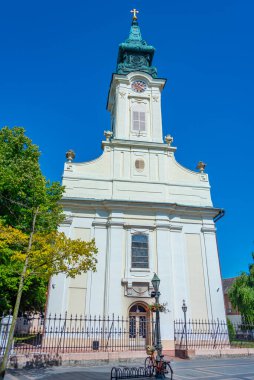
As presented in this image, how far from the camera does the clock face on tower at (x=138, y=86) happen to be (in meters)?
26.7

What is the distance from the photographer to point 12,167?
54.2 feet

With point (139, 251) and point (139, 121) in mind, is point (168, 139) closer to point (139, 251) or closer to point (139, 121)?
point (139, 121)

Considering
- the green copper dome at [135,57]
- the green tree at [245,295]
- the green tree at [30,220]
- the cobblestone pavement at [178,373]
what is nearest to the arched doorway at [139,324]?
the green tree at [30,220]

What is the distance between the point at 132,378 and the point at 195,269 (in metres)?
12.1

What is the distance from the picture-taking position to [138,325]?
61.8 feet

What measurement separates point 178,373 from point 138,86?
2207 cm

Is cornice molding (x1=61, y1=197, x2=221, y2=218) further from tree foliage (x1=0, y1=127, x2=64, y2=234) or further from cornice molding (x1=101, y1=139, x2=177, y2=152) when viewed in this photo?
cornice molding (x1=101, y1=139, x2=177, y2=152)

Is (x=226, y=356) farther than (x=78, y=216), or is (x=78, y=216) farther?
(x=78, y=216)

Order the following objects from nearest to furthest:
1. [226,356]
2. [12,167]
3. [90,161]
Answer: [226,356]
[12,167]
[90,161]

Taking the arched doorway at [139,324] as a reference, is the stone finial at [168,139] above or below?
above

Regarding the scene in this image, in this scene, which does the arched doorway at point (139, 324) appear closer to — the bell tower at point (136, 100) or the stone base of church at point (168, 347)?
the stone base of church at point (168, 347)

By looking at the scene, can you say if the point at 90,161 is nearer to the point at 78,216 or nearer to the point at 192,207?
the point at 78,216

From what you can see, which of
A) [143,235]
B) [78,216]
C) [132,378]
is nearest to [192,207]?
[143,235]

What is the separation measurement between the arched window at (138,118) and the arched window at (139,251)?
9090 mm
